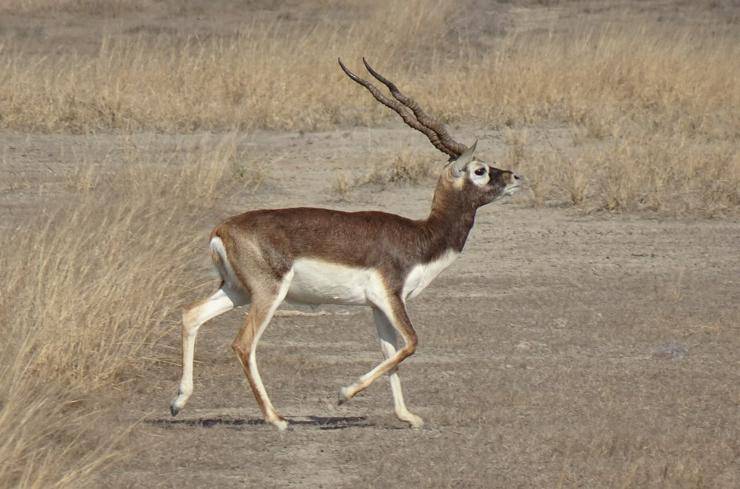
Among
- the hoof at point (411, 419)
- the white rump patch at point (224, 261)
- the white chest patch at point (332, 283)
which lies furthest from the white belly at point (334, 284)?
the hoof at point (411, 419)

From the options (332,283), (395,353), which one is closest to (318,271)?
(332,283)

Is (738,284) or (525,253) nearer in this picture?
(738,284)

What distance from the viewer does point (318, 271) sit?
6785 millimetres

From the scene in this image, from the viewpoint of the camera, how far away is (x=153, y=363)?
7.93 metres

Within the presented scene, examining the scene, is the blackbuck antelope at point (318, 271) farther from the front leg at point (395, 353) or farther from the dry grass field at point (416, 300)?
the dry grass field at point (416, 300)

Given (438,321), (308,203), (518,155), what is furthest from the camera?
(518,155)

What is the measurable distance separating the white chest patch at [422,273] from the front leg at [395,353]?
12 cm

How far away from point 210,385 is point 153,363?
0.41 metres

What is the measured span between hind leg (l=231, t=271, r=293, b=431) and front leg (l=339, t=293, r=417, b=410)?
0.36m

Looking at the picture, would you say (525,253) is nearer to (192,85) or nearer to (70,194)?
(70,194)

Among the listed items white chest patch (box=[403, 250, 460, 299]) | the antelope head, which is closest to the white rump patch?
white chest patch (box=[403, 250, 460, 299])

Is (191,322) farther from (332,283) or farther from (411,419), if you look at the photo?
(411,419)

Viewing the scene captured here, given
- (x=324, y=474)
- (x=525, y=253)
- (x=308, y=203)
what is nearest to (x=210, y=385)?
(x=324, y=474)

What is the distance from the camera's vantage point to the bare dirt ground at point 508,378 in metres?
6.31
